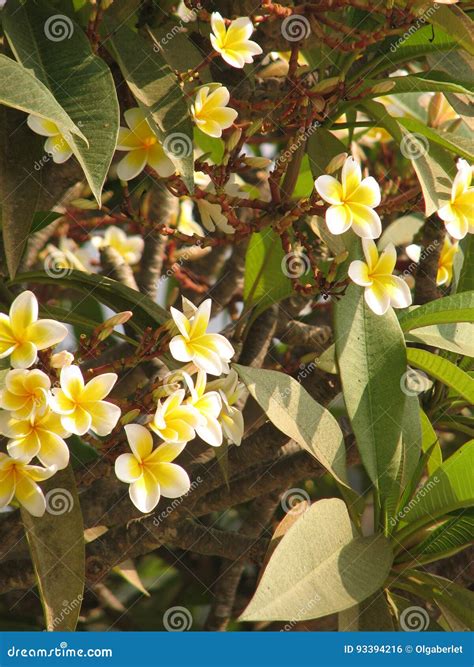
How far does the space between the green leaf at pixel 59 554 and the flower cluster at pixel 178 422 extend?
98mm

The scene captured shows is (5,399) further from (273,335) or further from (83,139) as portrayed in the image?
(273,335)

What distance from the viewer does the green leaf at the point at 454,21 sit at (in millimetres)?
980

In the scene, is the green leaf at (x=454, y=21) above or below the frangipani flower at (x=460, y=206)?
above

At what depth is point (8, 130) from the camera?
0.96m

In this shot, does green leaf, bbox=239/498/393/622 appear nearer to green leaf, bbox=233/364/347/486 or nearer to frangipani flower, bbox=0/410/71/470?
green leaf, bbox=233/364/347/486

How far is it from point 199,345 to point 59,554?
261 mm

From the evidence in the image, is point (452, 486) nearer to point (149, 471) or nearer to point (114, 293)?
point (149, 471)

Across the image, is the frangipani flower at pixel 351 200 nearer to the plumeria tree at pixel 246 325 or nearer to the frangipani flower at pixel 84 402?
the plumeria tree at pixel 246 325

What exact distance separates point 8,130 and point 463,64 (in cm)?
58

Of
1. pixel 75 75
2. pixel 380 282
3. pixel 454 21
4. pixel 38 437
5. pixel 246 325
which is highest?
pixel 454 21

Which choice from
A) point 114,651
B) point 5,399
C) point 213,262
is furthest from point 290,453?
point 213,262

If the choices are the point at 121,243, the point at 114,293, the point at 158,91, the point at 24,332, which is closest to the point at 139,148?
the point at 158,91

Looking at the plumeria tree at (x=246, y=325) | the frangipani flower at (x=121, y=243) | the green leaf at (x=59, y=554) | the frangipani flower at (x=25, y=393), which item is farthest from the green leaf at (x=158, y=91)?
the frangipani flower at (x=121, y=243)

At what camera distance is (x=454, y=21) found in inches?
38.8
